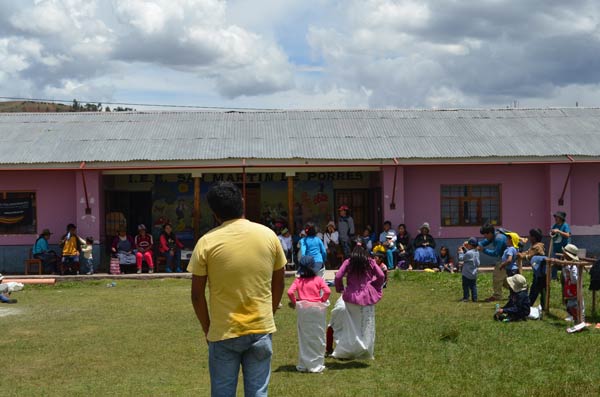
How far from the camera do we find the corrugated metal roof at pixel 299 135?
21781 mm

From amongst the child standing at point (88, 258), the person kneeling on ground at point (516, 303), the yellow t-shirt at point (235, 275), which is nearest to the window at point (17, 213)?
the child standing at point (88, 258)

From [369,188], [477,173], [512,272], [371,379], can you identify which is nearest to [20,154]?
[369,188]

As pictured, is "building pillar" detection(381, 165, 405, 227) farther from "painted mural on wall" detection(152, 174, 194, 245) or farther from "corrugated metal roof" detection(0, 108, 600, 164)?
"painted mural on wall" detection(152, 174, 194, 245)

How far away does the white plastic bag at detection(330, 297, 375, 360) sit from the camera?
30.7 feet

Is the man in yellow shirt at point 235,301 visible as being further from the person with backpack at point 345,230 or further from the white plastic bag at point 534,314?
the person with backpack at point 345,230

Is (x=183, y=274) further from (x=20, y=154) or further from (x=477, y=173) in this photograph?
(x=477, y=173)

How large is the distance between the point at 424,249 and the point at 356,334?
12112mm

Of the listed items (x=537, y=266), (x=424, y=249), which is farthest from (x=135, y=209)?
(x=537, y=266)

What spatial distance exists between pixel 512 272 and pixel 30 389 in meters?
8.51

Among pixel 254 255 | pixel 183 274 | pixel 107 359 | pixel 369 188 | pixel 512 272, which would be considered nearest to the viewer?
pixel 254 255

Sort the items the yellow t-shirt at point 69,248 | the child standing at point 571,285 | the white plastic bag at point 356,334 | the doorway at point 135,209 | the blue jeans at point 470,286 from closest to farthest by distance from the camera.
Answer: the white plastic bag at point 356,334 < the child standing at point 571,285 < the blue jeans at point 470,286 < the yellow t-shirt at point 69,248 < the doorway at point 135,209

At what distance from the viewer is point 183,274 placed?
20.5m

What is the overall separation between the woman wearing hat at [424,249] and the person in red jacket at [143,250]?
7.06 m

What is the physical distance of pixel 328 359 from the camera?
31.8 ft
